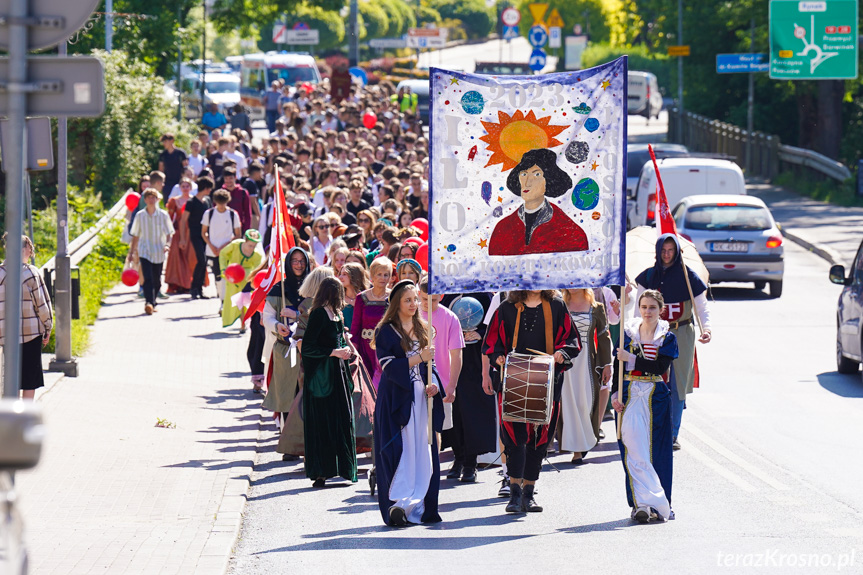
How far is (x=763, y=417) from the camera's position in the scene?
13.3 metres

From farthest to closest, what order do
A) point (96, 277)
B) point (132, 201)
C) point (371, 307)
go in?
1. point (132, 201)
2. point (96, 277)
3. point (371, 307)

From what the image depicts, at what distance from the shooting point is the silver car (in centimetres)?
2253

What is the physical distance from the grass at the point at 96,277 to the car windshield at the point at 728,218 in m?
8.64

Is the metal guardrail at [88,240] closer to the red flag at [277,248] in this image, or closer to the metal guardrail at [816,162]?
the red flag at [277,248]

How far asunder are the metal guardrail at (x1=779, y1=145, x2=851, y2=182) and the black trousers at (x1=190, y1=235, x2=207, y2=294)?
22488 millimetres

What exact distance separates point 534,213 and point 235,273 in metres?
7.00

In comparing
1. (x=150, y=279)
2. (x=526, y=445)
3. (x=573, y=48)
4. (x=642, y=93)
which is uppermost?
(x=573, y=48)

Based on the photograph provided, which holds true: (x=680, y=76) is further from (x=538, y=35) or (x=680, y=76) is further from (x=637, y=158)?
(x=637, y=158)

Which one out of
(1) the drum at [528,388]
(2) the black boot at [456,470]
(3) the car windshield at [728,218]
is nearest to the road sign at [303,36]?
(3) the car windshield at [728,218]

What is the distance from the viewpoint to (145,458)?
37.5 feet

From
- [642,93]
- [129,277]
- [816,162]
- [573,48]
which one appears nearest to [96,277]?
[129,277]

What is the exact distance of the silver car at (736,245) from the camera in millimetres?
22531

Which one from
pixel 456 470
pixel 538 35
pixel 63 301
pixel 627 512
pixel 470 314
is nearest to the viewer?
pixel 627 512

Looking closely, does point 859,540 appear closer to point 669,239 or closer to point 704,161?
point 669,239
